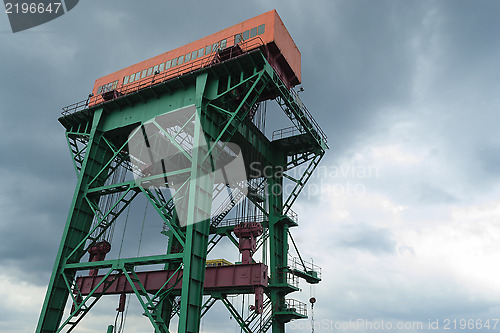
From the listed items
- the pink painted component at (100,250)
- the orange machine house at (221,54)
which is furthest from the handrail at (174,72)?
the pink painted component at (100,250)

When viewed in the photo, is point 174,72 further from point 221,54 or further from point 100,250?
point 100,250

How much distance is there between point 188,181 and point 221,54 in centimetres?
802

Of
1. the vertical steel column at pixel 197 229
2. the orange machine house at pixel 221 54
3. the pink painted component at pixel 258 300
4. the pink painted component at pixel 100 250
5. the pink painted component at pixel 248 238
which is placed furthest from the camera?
the pink painted component at pixel 100 250

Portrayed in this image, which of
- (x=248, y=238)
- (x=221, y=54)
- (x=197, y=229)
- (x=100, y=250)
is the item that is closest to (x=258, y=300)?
(x=248, y=238)

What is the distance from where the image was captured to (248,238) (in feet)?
80.3

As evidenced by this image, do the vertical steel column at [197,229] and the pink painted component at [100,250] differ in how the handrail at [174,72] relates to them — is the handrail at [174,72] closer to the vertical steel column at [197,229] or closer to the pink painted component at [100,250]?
the vertical steel column at [197,229]

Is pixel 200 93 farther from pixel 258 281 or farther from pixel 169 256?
pixel 258 281

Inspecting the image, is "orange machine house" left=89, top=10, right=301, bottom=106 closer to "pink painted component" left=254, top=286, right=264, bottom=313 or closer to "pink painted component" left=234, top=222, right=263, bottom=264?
"pink painted component" left=234, top=222, right=263, bottom=264

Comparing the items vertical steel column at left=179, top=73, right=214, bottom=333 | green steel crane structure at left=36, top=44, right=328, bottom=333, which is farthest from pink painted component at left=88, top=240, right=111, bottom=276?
vertical steel column at left=179, top=73, right=214, bottom=333

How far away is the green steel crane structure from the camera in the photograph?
21547 millimetres

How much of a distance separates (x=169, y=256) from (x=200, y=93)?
9.63m

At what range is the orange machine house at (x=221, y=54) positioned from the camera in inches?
999

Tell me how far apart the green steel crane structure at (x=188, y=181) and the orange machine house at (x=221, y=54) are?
5.16ft

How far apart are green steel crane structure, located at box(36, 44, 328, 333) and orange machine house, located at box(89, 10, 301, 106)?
157 centimetres
